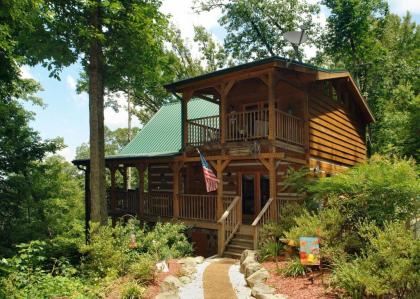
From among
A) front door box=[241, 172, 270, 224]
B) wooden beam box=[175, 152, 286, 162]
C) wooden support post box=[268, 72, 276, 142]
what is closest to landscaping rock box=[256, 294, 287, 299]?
wooden beam box=[175, 152, 286, 162]

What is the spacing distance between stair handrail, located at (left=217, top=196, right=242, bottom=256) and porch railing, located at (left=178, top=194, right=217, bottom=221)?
1202 millimetres

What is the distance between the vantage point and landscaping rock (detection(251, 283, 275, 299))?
25.5 ft

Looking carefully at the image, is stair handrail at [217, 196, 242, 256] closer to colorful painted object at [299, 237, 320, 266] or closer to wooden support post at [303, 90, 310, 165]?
wooden support post at [303, 90, 310, 165]

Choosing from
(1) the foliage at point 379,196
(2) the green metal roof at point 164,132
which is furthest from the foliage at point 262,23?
(1) the foliage at point 379,196

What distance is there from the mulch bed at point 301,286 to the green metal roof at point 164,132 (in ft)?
36.7

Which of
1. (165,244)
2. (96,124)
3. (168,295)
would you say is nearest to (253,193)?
(165,244)

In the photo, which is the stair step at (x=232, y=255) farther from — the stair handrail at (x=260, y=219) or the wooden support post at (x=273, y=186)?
the wooden support post at (x=273, y=186)

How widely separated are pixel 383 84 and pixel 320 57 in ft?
19.8

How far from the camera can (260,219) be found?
43.8ft

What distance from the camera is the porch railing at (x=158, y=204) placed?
1705 cm

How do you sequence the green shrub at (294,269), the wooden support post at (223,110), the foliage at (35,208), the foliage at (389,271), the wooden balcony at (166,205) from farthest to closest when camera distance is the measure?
the foliage at (35,208), the wooden balcony at (166,205), the wooden support post at (223,110), the green shrub at (294,269), the foliage at (389,271)

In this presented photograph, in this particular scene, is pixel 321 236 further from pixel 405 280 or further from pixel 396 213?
pixel 405 280

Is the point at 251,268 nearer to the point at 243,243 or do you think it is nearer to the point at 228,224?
the point at 243,243

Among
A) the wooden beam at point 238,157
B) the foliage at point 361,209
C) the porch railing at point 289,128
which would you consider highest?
the porch railing at point 289,128
